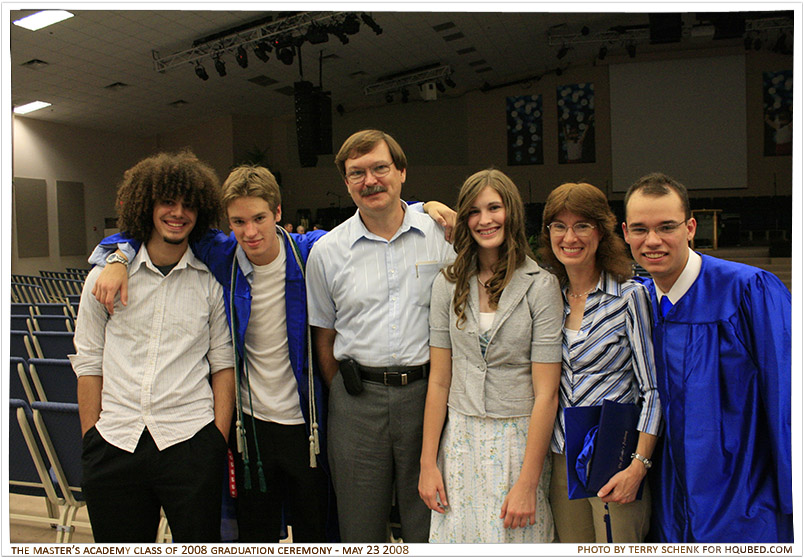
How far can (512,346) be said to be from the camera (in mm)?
1562

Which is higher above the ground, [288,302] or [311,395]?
[288,302]

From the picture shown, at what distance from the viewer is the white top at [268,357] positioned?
1.80 meters

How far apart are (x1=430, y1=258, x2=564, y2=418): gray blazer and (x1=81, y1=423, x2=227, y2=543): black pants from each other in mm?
797

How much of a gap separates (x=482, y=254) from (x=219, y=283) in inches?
32.9

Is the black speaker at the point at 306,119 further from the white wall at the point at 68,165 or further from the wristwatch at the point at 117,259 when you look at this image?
the wristwatch at the point at 117,259

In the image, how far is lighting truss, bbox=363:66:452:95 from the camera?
1316 cm

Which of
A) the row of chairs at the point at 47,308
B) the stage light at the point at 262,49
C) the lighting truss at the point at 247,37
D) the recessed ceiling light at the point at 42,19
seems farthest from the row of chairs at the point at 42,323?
the stage light at the point at 262,49

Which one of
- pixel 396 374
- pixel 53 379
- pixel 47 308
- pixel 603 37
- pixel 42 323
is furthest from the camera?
pixel 603 37

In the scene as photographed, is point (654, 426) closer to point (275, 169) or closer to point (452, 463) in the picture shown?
point (452, 463)

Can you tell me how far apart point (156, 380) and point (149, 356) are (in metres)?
0.07

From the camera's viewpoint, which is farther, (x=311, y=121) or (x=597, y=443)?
(x=311, y=121)

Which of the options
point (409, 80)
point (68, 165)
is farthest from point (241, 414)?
point (68, 165)

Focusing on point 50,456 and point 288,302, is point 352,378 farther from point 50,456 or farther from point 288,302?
point 50,456

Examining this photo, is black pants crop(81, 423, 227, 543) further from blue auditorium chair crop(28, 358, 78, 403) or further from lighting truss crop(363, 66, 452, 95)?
lighting truss crop(363, 66, 452, 95)
